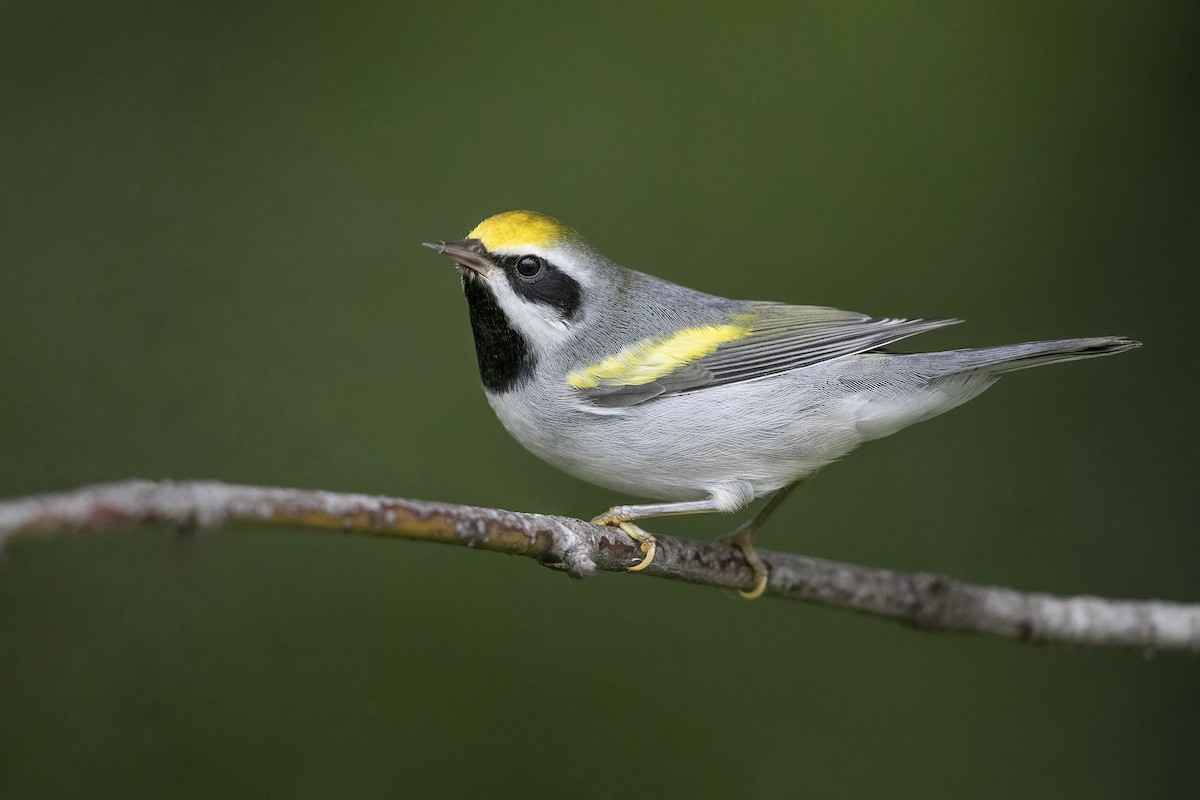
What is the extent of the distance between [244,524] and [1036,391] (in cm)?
385

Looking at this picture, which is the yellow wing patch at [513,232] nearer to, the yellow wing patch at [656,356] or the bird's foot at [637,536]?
the yellow wing patch at [656,356]

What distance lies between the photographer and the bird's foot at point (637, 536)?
2.62 metres

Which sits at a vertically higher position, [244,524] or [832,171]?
[832,171]

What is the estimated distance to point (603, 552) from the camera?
Answer: 7.59 ft

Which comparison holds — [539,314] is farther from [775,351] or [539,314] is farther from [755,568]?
[755,568]

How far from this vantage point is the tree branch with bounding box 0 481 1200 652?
137 centimetres

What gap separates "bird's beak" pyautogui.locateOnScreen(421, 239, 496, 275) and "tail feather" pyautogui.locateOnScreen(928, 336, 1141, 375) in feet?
4.33

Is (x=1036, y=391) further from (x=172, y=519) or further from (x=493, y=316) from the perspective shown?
(x=172, y=519)

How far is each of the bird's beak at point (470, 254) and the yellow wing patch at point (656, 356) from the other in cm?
40

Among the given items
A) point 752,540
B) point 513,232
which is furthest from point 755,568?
point 513,232

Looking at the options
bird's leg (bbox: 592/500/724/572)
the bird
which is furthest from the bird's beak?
bird's leg (bbox: 592/500/724/572)

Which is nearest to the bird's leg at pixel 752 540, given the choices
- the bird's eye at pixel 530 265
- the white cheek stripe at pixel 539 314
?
the white cheek stripe at pixel 539 314

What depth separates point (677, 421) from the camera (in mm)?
2920

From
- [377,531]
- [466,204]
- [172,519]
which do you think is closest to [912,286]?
[466,204]
